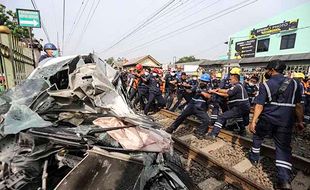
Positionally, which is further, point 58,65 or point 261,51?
point 261,51

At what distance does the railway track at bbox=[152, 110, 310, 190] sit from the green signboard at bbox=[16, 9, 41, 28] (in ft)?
21.1

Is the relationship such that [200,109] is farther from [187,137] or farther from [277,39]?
[277,39]

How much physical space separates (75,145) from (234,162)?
3.37m

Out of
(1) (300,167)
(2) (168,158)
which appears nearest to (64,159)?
(2) (168,158)

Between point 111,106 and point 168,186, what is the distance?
1.41m

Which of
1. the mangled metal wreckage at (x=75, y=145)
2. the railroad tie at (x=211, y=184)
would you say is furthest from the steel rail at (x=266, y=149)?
the mangled metal wreckage at (x=75, y=145)

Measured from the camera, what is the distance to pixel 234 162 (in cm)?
439

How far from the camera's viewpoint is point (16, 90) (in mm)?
3275

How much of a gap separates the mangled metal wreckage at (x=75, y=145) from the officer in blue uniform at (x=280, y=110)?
1697 mm

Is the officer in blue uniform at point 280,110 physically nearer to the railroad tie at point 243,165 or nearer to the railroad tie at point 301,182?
the railroad tie at point 301,182

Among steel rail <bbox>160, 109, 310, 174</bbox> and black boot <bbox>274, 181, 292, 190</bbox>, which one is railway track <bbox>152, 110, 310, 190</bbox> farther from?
black boot <bbox>274, 181, 292, 190</bbox>

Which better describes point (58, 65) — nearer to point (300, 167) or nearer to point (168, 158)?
point (168, 158)

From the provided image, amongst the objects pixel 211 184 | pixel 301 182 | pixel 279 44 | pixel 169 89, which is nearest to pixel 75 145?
pixel 211 184

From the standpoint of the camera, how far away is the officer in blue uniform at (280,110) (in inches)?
140
